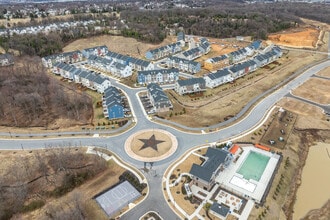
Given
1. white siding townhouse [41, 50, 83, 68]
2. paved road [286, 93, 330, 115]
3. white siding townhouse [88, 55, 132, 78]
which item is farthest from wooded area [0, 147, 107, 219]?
white siding townhouse [41, 50, 83, 68]

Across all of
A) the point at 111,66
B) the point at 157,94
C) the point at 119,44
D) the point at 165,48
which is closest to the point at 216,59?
the point at 165,48

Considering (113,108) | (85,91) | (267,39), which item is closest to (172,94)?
(113,108)

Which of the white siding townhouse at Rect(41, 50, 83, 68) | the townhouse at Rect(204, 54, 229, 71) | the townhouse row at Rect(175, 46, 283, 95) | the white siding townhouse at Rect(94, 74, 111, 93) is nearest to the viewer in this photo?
the townhouse row at Rect(175, 46, 283, 95)

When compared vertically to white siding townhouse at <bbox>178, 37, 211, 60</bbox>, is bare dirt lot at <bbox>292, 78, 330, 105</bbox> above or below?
below

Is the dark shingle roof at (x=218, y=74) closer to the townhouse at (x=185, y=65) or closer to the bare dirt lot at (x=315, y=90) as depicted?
the townhouse at (x=185, y=65)

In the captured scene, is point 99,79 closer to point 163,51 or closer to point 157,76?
point 157,76

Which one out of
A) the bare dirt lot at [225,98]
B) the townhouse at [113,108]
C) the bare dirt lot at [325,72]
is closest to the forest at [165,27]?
the bare dirt lot at [325,72]

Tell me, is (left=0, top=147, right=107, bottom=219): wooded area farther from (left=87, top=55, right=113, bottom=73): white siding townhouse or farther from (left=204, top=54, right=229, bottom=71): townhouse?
(left=204, top=54, right=229, bottom=71): townhouse
